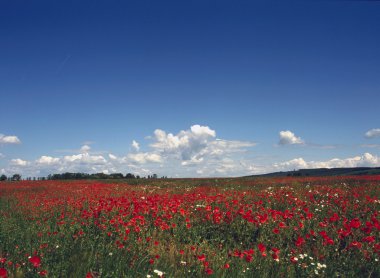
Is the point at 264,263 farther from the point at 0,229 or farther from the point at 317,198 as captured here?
the point at 317,198

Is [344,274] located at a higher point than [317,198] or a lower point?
lower

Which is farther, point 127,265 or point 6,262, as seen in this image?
point 127,265

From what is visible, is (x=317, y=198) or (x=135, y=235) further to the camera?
(x=317, y=198)

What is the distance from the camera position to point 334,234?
23.8 feet

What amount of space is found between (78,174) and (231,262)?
63011 millimetres

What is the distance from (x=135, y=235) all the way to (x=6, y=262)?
136 inches

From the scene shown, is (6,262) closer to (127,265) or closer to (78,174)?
(127,265)

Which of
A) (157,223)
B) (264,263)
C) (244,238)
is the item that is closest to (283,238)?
(244,238)

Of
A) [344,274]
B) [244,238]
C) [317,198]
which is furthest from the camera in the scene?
[317,198]

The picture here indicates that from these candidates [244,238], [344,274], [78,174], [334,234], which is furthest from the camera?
[78,174]

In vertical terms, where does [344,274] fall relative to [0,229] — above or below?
below

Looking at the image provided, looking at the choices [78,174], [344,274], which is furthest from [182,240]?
[78,174]

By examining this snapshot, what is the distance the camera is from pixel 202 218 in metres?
9.06

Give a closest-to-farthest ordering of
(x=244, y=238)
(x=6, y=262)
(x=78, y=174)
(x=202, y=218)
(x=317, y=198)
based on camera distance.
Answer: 1. (x=6, y=262)
2. (x=244, y=238)
3. (x=202, y=218)
4. (x=317, y=198)
5. (x=78, y=174)
